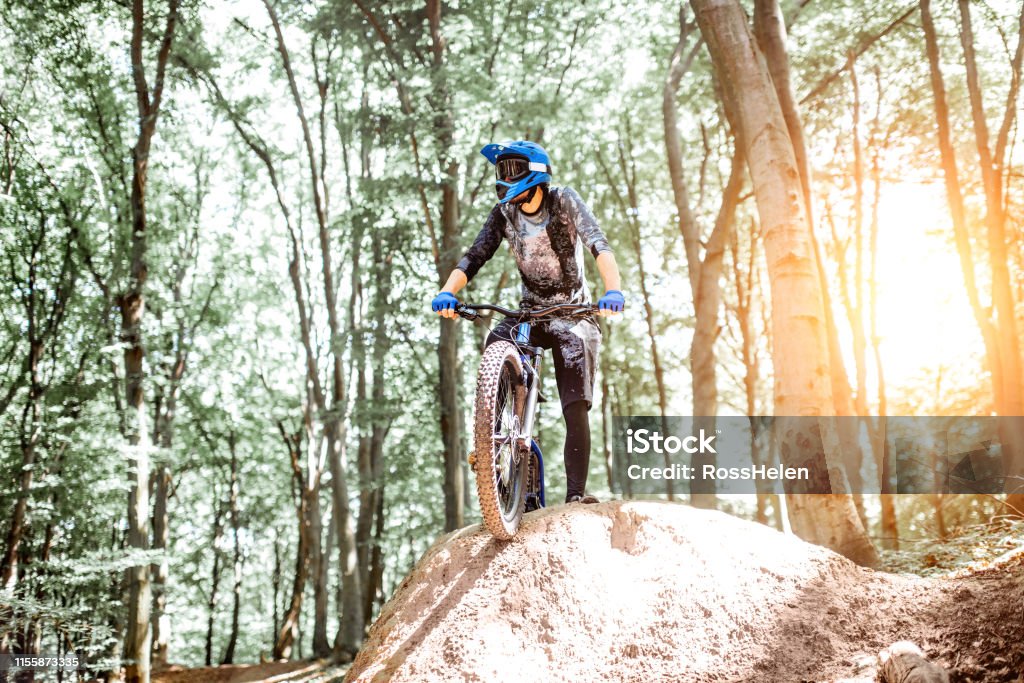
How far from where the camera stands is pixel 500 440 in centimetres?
412

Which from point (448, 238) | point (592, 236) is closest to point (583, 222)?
point (592, 236)

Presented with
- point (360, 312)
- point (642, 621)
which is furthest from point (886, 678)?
point (360, 312)

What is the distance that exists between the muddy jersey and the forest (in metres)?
2.86

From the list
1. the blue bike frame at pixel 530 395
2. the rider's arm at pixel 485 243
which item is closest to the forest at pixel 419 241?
the blue bike frame at pixel 530 395

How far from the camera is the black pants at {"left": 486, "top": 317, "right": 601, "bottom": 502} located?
4777 mm

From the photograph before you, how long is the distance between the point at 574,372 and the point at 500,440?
875 millimetres

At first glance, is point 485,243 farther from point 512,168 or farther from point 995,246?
point 995,246

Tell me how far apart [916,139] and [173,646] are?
103 ft

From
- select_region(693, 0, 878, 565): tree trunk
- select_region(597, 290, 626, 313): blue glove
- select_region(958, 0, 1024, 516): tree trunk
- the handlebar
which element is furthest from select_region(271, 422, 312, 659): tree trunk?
select_region(597, 290, 626, 313): blue glove

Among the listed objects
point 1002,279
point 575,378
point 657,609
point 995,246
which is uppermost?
point 995,246

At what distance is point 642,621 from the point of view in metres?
3.81

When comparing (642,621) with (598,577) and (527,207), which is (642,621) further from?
(527,207)

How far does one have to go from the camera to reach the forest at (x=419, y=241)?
11312mm

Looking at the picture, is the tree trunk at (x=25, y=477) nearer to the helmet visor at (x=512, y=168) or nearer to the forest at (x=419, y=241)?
the forest at (x=419, y=241)
